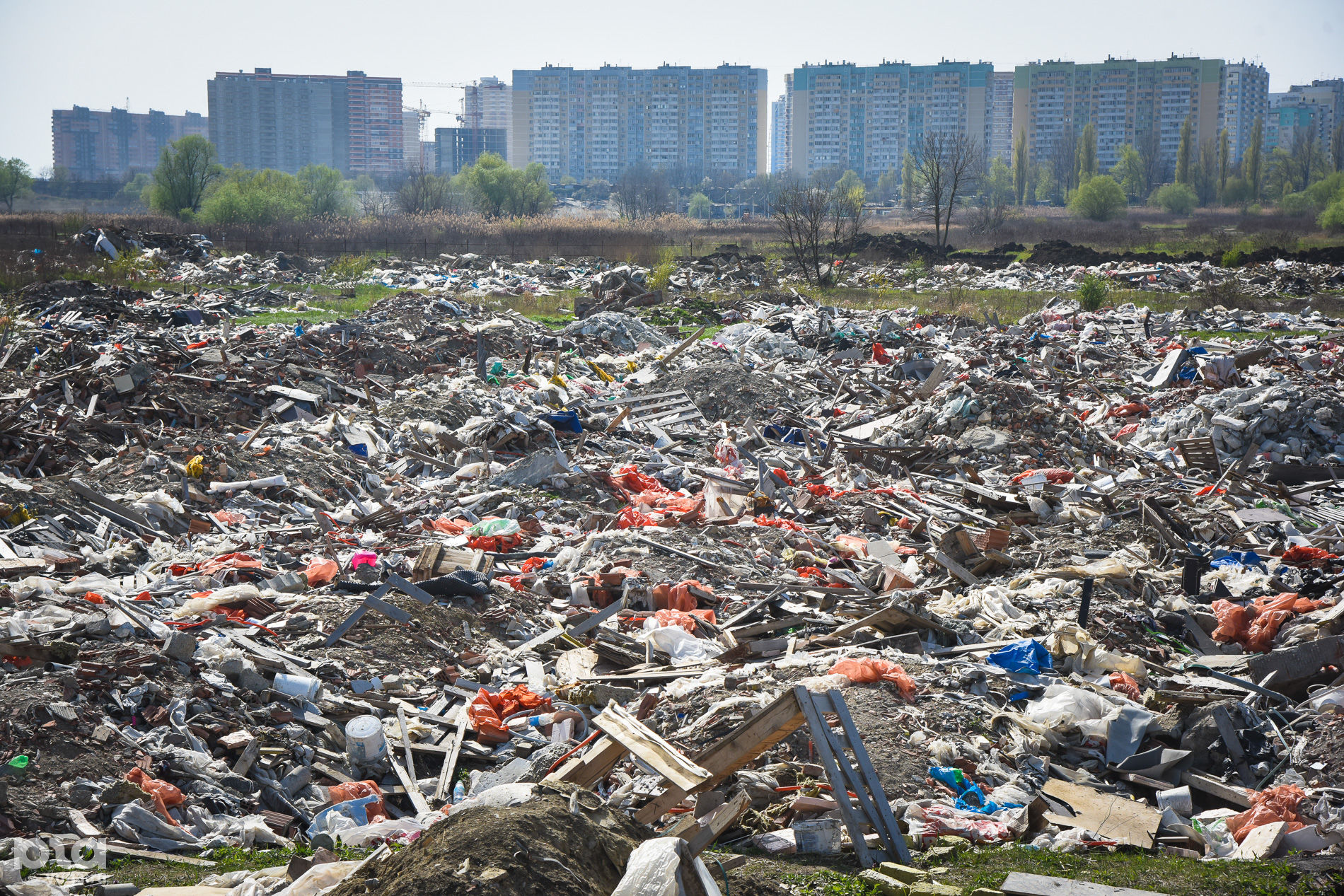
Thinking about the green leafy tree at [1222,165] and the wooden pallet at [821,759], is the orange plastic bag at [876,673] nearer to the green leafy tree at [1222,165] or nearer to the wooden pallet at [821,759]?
the wooden pallet at [821,759]

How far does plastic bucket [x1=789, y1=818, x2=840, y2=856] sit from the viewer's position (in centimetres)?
412

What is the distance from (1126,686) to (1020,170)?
102 m

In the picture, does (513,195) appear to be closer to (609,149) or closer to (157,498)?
(157,498)

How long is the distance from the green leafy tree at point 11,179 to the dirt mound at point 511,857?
7847cm

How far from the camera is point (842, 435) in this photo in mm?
12844

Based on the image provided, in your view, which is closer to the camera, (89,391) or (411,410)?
(89,391)

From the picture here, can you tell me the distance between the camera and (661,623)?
6.84 metres

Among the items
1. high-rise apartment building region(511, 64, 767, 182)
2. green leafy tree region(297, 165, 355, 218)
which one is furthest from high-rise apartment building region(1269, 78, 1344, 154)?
green leafy tree region(297, 165, 355, 218)

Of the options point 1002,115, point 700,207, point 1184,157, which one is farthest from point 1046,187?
point 1002,115

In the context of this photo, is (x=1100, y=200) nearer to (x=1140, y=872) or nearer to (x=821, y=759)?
(x=1140, y=872)

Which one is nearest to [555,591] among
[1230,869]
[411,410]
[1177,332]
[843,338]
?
[1230,869]

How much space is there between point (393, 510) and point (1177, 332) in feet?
59.3

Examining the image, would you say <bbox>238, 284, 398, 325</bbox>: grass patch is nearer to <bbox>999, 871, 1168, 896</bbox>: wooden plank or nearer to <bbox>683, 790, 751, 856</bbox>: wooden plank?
<bbox>683, 790, 751, 856</bbox>: wooden plank

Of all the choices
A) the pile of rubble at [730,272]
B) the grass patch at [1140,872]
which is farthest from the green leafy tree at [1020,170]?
the grass patch at [1140,872]
